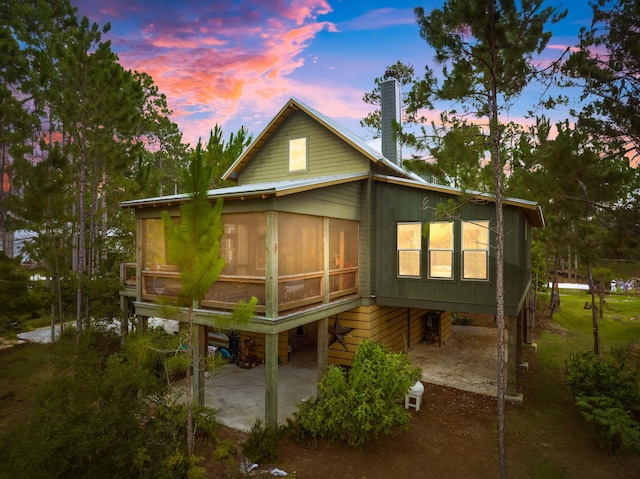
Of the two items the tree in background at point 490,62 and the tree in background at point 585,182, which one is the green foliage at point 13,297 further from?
the tree in background at point 585,182

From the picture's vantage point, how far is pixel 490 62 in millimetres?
6980

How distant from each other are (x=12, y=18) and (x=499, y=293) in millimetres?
33718

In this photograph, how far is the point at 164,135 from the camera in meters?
35.3

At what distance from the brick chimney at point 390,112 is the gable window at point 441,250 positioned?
14.9 feet

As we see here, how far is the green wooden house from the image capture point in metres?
8.14

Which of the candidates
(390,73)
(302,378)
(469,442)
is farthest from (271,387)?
(390,73)

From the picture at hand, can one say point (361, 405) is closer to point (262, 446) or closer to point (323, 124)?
point (262, 446)

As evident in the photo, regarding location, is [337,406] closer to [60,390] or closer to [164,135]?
[60,390]

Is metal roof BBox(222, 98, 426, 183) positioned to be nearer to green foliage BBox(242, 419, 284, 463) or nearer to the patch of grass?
green foliage BBox(242, 419, 284, 463)

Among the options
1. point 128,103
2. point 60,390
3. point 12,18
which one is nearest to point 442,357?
point 60,390

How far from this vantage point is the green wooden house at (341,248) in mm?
8141

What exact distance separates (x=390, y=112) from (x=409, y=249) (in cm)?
622

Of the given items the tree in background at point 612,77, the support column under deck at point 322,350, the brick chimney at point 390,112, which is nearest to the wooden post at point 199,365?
the support column under deck at point 322,350

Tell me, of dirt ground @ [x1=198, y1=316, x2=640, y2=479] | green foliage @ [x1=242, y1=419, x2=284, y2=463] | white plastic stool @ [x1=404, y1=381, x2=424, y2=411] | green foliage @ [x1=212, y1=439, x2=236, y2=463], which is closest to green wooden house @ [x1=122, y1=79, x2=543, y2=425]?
green foliage @ [x1=242, y1=419, x2=284, y2=463]
